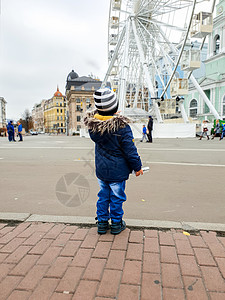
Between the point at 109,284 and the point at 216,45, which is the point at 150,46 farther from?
the point at 109,284

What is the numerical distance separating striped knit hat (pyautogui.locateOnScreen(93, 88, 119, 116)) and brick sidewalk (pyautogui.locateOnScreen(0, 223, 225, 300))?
1.44 m

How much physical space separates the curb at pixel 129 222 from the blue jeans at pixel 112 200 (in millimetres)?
282

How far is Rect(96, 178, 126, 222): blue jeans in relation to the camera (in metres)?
2.73

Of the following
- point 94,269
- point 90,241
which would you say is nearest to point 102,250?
point 90,241

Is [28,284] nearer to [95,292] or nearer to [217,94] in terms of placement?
[95,292]

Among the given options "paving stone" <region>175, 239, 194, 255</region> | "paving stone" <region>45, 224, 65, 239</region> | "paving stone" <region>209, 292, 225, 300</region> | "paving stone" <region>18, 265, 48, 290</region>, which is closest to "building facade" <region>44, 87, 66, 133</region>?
"paving stone" <region>45, 224, 65, 239</region>

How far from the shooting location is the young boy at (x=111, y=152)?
260 cm

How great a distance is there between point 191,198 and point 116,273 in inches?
93.4

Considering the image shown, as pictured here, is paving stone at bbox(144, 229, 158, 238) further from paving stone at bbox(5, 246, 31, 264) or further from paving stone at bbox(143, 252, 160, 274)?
paving stone at bbox(5, 246, 31, 264)

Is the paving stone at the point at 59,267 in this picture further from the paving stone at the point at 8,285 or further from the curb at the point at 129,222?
the curb at the point at 129,222

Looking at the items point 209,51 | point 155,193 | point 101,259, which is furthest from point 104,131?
point 209,51

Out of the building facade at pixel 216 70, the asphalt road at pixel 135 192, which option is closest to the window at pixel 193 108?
the building facade at pixel 216 70

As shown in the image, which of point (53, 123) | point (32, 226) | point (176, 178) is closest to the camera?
point (32, 226)

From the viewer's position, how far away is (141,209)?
3.51 m
